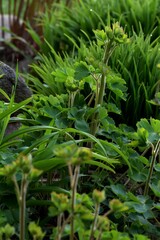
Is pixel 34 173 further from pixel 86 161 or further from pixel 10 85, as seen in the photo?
pixel 10 85

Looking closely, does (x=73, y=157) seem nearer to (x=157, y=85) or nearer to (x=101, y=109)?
(x=101, y=109)

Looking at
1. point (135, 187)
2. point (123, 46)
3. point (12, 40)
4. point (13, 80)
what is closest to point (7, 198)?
point (135, 187)

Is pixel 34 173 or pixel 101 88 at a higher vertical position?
pixel 34 173

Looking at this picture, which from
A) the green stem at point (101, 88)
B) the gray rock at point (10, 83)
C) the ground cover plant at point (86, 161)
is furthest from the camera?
the gray rock at point (10, 83)

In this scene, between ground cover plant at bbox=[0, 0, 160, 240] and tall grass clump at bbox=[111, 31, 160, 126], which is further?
tall grass clump at bbox=[111, 31, 160, 126]

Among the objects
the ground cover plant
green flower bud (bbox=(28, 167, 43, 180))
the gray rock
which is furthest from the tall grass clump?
green flower bud (bbox=(28, 167, 43, 180))

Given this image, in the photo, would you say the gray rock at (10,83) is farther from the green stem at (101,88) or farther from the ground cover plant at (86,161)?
the green stem at (101,88)

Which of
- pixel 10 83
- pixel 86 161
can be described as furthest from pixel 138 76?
pixel 86 161

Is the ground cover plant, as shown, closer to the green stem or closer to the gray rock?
the green stem

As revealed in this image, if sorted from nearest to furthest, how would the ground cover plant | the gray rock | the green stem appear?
the ground cover plant < the green stem < the gray rock

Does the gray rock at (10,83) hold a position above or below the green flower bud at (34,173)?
below

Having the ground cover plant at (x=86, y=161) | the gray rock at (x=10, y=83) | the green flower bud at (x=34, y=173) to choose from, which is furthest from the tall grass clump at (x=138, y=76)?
the green flower bud at (x=34, y=173)
